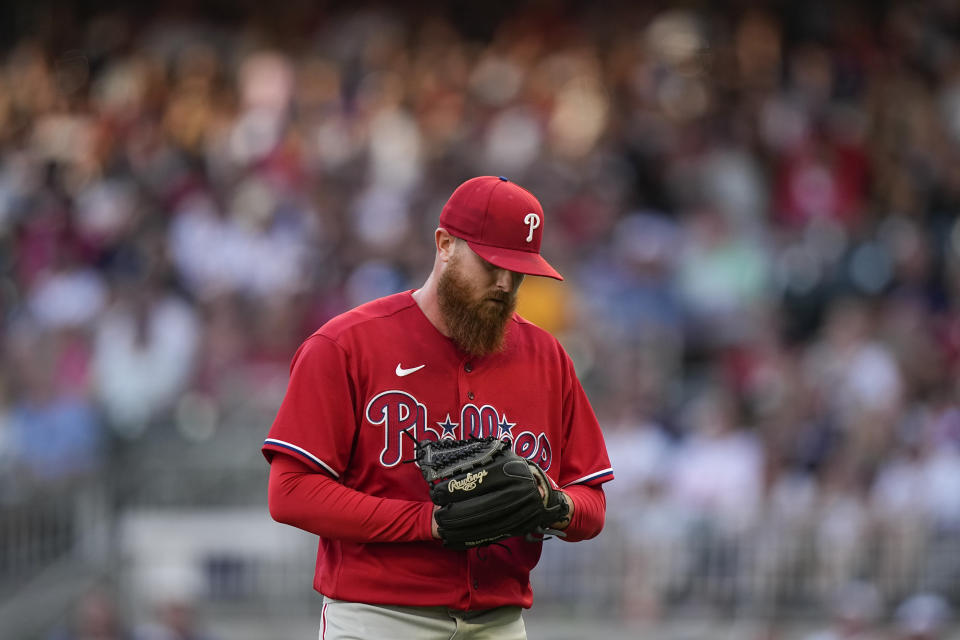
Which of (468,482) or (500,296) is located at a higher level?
(500,296)

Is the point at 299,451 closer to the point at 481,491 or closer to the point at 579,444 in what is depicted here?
the point at 481,491

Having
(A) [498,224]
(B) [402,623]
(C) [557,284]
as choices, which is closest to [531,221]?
(A) [498,224]

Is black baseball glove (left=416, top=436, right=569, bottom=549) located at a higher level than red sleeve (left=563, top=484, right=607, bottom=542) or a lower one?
higher

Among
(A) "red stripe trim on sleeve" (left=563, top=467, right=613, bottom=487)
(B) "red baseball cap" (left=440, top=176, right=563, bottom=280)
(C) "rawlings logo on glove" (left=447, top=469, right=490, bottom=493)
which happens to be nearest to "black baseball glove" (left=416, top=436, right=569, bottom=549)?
(C) "rawlings logo on glove" (left=447, top=469, right=490, bottom=493)

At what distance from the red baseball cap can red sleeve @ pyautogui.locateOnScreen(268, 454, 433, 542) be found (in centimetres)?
71

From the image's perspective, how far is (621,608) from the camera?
8.54 metres

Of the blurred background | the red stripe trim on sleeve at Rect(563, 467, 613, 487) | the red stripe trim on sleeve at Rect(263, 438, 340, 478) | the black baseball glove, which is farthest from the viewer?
the blurred background

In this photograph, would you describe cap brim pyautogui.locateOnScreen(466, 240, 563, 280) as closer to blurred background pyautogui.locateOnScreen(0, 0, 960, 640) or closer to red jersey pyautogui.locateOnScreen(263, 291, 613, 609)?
red jersey pyautogui.locateOnScreen(263, 291, 613, 609)

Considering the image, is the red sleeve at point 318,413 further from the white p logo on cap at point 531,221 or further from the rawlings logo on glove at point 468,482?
the white p logo on cap at point 531,221

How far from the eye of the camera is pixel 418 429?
13.0 ft

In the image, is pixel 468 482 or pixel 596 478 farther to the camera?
pixel 596 478

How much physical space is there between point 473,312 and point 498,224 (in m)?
0.26

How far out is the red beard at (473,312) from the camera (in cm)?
397

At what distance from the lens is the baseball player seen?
12.6ft
